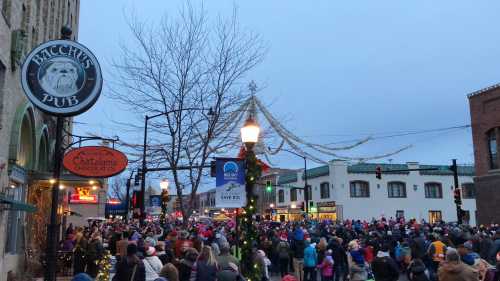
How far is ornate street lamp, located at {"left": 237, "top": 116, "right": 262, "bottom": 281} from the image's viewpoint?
9359 mm

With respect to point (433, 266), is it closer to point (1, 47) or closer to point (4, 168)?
point (4, 168)

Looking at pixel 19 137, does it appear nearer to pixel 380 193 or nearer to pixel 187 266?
pixel 187 266

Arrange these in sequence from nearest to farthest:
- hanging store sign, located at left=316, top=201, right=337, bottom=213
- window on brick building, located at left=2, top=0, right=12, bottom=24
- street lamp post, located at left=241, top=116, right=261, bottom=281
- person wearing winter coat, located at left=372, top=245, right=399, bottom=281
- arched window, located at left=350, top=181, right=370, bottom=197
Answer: person wearing winter coat, located at left=372, top=245, right=399, bottom=281, street lamp post, located at left=241, top=116, right=261, bottom=281, window on brick building, located at left=2, top=0, right=12, bottom=24, hanging store sign, located at left=316, top=201, right=337, bottom=213, arched window, located at left=350, top=181, right=370, bottom=197

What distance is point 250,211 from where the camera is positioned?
9.60 metres

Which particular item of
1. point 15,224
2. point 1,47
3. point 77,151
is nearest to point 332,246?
point 77,151

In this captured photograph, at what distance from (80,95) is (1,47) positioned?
4.79 meters

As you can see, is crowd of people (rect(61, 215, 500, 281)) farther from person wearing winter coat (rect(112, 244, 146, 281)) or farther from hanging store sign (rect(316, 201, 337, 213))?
hanging store sign (rect(316, 201, 337, 213))

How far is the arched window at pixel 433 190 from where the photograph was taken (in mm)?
52625

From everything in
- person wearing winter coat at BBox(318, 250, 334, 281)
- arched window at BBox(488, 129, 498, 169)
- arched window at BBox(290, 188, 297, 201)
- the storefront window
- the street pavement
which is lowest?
the street pavement

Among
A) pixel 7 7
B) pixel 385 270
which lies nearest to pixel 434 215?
pixel 385 270

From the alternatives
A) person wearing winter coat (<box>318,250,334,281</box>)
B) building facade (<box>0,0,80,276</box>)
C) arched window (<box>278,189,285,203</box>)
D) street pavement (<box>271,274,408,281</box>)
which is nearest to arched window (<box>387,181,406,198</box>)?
arched window (<box>278,189,285,203</box>)

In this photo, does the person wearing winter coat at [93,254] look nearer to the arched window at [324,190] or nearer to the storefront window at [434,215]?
the arched window at [324,190]

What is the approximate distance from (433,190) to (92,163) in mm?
45730

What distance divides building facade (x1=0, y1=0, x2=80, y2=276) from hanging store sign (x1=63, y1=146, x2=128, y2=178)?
156 centimetres
